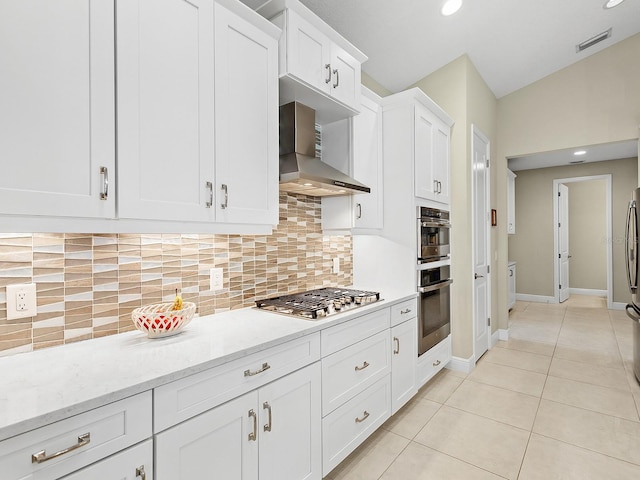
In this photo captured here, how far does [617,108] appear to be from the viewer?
3697 mm

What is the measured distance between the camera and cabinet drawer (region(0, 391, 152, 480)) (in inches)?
32.3

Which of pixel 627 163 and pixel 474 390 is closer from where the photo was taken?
pixel 474 390

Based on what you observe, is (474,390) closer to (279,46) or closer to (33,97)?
(279,46)

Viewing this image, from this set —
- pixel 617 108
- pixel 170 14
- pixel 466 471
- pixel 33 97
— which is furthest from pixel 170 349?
pixel 617 108

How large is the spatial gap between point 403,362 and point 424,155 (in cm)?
170

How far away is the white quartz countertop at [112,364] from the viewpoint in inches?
35.0

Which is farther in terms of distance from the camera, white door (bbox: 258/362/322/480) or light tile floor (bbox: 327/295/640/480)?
light tile floor (bbox: 327/295/640/480)

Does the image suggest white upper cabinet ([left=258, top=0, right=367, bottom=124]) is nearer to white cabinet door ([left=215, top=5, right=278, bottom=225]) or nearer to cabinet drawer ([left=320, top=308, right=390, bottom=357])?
white cabinet door ([left=215, top=5, right=278, bottom=225])

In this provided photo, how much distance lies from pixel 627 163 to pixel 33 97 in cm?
793

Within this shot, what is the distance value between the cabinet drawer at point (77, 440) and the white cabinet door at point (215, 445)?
110 mm

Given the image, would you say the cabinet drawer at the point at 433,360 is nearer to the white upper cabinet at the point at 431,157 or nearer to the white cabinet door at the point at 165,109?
the white upper cabinet at the point at 431,157

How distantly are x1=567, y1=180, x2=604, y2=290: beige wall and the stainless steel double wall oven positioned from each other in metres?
5.58

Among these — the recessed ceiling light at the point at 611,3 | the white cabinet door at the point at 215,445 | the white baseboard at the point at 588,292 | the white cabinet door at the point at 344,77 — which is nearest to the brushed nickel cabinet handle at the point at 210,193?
the white cabinet door at the point at 215,445

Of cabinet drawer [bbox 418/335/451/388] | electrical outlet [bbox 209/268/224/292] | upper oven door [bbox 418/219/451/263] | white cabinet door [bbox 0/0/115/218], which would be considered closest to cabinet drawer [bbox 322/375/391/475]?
cabinet drawer [bbox 418/335/451/388]
